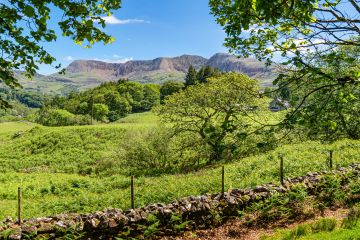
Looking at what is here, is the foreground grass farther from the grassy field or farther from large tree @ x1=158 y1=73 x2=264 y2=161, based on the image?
large tree @ x1=158 y1=73 x2=264 y2=161

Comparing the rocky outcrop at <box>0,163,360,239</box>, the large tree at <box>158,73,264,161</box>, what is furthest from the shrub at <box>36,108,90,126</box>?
the rocky outcrop at <box>0,163,360,239</box>

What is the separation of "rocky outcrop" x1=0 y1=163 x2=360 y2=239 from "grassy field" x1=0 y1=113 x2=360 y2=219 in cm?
622

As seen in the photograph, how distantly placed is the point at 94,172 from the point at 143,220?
112 ft

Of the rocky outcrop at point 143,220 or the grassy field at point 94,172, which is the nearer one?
the rocky outcrop at point 143,220

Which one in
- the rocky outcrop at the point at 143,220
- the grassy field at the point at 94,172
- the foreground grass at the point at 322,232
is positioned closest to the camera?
the foreground grass at the point at 322,232

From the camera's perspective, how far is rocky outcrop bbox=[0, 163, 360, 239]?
37.9 feet

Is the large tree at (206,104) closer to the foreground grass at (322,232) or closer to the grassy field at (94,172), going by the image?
the grassy field at (94,172)

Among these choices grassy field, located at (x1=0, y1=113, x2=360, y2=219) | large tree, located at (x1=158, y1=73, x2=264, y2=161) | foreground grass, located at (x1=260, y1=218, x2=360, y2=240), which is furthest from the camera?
large tree, located at (x1=158, y1=73, x2=264, y2=161)

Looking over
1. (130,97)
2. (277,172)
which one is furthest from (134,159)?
(130,97)

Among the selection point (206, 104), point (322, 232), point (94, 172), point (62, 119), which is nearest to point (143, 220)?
point (322, 232)

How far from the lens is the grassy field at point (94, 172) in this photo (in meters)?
21.9

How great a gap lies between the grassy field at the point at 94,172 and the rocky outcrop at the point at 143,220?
6.22 meters

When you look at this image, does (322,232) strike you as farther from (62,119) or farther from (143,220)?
(62,119)

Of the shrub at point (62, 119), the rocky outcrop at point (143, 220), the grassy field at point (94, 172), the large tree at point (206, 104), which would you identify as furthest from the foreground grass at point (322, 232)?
the shrub at point (62, 119)
